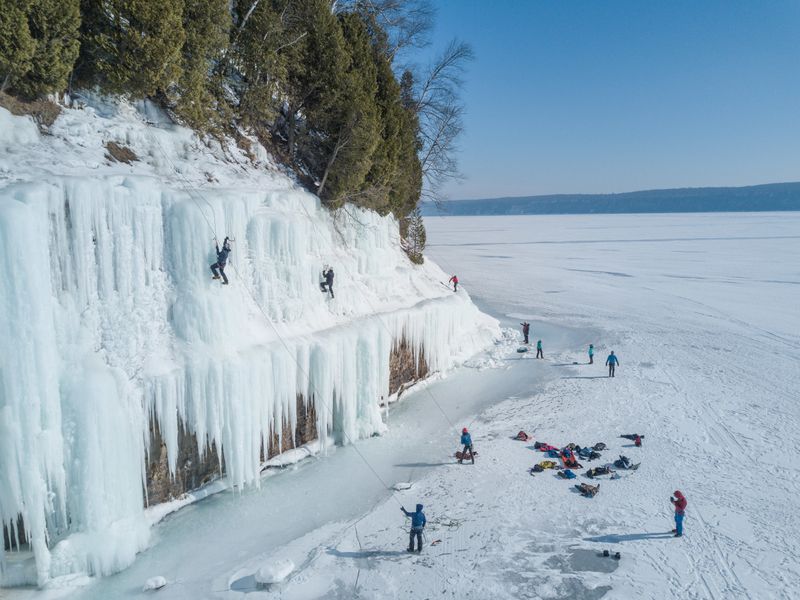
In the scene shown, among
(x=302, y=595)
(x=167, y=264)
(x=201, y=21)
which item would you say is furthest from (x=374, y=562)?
(x=201, y=21)

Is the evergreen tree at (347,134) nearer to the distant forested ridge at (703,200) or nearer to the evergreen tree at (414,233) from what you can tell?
the evergreen tree at (414,233)

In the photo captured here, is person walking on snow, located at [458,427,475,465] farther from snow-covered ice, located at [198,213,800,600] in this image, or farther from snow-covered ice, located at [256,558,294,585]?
snow-covered ice, located at [256,558,294,585]

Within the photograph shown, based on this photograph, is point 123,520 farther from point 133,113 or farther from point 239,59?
point 239,59

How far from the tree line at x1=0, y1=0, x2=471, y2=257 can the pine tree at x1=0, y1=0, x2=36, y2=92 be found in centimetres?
2

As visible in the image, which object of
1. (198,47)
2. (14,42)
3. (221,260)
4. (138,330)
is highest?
(198,47)

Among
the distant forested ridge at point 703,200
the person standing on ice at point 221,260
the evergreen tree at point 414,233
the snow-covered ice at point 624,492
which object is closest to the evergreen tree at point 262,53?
the person standing on ice at point 221,260

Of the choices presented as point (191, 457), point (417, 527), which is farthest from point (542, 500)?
point (191, 457)

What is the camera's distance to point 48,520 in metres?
7.44

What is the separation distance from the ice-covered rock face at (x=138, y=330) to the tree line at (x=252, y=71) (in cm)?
102

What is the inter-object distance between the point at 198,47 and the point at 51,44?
10.6ft

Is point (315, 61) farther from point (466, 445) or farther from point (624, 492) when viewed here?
point (624, 492)

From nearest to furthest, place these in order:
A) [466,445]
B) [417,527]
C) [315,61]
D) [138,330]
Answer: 1. [417,527]
2. [138,330]
3. [466,445]
4. [315,61]

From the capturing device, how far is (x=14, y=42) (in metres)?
8.65

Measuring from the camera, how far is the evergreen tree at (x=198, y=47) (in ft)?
38.3
